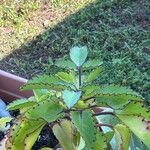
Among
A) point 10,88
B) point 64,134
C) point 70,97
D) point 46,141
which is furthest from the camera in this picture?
point 10,88

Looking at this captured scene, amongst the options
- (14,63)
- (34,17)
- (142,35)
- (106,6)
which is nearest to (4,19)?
(34,17)

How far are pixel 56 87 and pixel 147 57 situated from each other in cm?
155

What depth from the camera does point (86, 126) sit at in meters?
0.93

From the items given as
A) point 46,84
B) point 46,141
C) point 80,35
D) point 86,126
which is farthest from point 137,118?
point 80,35

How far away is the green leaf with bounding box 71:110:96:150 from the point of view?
35.5 inches

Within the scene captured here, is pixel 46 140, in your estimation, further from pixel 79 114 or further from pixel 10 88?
pixel 79 114

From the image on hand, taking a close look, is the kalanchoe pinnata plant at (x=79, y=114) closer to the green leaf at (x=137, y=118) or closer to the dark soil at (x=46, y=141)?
the green leaf at (x=137, y=118)

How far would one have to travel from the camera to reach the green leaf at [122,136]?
1004 millimetres

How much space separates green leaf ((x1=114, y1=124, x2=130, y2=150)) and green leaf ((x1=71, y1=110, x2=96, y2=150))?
10cm

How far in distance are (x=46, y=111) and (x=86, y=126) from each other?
0.32ft

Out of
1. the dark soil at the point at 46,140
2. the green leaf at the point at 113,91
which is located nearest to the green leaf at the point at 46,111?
the green leaf at the point at 113,91

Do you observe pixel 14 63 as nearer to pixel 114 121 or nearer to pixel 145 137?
pixel 114 121

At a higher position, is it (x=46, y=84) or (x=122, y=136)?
(x=46, y=84)

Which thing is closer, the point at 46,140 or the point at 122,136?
the point at 122,136
